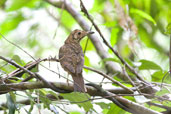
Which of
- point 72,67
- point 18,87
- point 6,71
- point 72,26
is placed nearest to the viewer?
point 18,87

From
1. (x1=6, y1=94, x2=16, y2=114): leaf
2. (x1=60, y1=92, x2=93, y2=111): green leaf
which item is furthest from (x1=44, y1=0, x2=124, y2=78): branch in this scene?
(x1=6, y1=94, x2=16, y2=114): leaf

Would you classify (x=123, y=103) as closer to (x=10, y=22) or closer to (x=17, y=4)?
(x=17, y=4)

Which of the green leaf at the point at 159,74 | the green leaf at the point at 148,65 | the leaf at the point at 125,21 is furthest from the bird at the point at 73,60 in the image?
the green leaf at the point at 159,74

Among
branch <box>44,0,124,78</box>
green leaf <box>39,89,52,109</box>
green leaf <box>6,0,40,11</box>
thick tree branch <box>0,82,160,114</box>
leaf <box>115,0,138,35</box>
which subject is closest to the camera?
thick tree branch <box>0,82,160,114</box>

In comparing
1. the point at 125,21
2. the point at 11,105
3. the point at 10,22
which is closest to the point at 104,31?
the point at 10,22

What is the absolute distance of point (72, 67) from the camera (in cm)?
310

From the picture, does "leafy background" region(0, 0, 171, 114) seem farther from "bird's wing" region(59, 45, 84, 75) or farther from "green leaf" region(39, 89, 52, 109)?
"green leaf" region(39, 89, 52, 109)

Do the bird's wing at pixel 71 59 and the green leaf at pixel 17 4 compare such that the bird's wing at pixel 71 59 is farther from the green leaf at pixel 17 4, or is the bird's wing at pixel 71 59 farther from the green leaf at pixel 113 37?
the green leaf at pixel 17 4

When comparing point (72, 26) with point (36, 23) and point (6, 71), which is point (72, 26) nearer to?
point (36, 23)

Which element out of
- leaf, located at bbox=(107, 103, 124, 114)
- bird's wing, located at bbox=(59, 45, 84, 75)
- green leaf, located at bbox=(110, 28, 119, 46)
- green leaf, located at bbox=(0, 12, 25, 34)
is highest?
green leaf, located at bbox=(0, 12, 25, 34)

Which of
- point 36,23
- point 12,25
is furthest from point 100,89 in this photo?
point 36,23

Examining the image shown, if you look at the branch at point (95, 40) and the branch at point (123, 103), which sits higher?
the branch at point (95, 40)

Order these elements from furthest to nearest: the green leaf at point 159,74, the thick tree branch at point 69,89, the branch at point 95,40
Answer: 1. the branch at point 95,40
2. the green leaf at point 159,74
3. the thick tree branch at point 69,89

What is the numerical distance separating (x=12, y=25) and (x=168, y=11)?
8.00 feet
